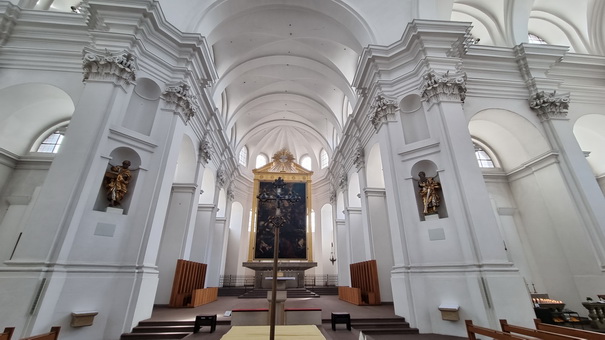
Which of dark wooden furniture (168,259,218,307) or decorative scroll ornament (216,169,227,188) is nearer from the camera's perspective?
dark wooden furniture (168,259,218,307)

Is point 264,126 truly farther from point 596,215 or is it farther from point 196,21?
point 596,215

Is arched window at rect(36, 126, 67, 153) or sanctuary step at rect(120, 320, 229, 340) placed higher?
arched window at rect(36, 126, 67, 153)

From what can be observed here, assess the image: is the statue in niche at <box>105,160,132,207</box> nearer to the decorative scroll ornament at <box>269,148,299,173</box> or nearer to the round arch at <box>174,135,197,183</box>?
the round arch at <box>174,135,197,183</box>

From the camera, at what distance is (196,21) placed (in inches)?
325

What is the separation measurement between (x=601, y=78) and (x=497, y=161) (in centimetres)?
409

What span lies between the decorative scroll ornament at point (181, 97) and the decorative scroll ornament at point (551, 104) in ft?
35.5

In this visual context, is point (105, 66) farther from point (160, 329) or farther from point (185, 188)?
point (160, 329)

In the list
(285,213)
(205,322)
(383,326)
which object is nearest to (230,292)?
(285,213)

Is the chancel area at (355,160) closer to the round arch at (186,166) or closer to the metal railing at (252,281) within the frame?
the round arch at (186,166)

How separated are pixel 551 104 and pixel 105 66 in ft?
42.1

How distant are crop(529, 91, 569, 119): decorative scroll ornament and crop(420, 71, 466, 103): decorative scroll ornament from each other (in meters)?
3.06

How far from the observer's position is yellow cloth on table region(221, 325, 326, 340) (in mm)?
2625

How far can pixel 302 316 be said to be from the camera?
541 cm

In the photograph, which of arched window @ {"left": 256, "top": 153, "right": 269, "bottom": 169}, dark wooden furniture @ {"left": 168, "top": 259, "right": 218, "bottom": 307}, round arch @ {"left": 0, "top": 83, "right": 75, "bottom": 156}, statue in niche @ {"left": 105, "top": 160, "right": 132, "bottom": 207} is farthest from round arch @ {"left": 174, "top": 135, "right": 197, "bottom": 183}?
arched window @ {"left": 256, "top": 153, "right": 269, "bottom": 169}
